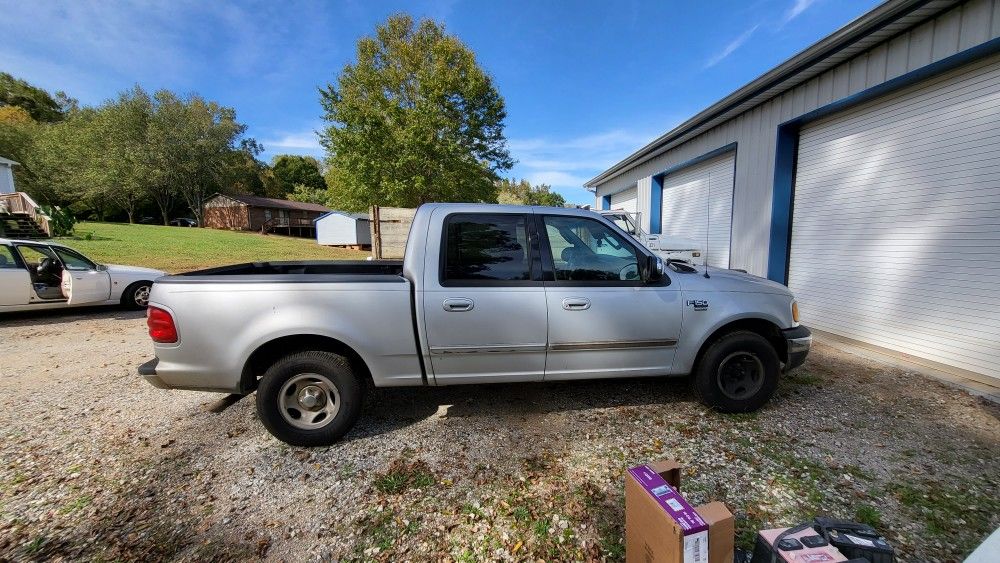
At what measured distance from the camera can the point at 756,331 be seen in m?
3.58

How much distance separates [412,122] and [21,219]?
749 inches

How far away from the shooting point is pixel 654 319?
3.26 metres

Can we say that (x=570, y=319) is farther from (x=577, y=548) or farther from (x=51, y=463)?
(x=51, y=463)

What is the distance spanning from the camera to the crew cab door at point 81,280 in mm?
6926

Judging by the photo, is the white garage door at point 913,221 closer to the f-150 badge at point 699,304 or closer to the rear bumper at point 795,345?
the rear bumper at point 795,345

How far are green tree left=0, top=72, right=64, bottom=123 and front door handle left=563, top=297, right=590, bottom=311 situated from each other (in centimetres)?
6839

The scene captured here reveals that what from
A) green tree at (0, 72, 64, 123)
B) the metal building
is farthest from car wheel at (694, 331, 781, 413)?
green tree at (0, 72, 64, 123)

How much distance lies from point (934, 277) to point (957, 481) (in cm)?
358

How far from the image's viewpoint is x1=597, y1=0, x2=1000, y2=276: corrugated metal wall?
441 cm

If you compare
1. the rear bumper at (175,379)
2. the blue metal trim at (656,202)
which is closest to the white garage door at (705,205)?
the blue metal trim at (656,202)

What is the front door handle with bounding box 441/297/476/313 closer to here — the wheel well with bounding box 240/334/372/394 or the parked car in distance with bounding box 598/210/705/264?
the wheel well with bounding box 240/334/372/394

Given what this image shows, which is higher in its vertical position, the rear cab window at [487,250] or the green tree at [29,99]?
the green tree at [29,99]

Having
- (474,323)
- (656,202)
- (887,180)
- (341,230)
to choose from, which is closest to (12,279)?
(474,323)

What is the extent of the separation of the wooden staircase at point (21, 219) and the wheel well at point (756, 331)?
24.9m
